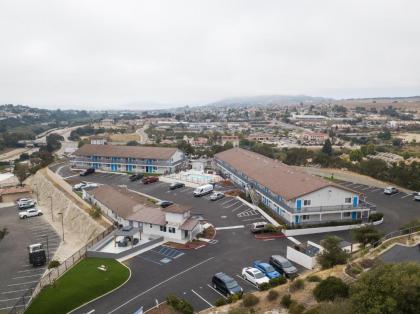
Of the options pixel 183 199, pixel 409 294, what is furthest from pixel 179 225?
pixel 409 294

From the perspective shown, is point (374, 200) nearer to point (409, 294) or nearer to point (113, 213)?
point (113, 213)

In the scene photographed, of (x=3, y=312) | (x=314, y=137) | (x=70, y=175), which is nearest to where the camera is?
(x=3, y=312)

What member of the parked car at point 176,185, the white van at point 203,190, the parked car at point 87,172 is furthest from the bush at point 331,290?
the parked car at point 87,172

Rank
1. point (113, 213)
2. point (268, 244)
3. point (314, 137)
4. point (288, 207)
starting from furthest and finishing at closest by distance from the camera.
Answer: point (314, 137) < point (113, 213) < point (288, 207) < point (268, 244)

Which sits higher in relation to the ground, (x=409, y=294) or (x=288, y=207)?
(x=409, y=294)

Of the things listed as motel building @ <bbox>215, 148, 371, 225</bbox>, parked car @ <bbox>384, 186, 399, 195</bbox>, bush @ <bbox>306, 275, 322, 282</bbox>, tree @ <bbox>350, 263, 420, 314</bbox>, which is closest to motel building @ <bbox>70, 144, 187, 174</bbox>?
motel building @ <bbox>215, 148, 371, 225</bbox>

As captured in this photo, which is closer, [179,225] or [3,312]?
[3,312]

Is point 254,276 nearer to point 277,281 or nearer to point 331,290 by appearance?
point 277,281
